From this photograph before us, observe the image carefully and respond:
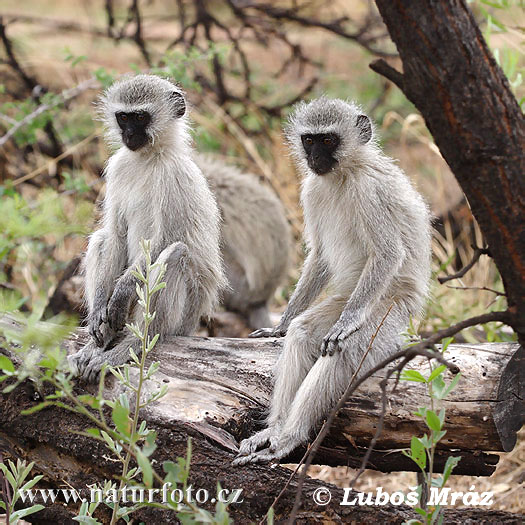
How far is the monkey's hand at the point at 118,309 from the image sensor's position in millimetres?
4238

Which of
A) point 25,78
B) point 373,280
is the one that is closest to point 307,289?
point 373,280

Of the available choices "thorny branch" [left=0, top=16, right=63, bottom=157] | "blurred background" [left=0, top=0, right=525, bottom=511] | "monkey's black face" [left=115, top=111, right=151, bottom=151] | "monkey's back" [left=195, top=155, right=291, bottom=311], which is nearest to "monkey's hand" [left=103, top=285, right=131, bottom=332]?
"blurred background" [left=0, top=0, right=525, bottom=511]

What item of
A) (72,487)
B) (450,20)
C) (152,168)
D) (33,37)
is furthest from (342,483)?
(33,37)

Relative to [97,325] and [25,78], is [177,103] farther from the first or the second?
[25,78]

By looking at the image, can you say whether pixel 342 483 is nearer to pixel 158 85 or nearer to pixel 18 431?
pixel 18 431

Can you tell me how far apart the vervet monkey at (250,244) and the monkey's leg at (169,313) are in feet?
8.58

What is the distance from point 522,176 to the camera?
2209 mm

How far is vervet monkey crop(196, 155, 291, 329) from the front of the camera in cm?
729

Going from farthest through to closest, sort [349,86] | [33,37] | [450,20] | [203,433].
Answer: [349,86], [33,37], [203,433], [450,20]

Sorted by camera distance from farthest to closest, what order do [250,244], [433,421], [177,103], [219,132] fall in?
[219,132], [250,244], [177,103], [433,421]

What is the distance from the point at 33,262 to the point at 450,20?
610 cm

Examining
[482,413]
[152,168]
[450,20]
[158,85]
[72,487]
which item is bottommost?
[72,487]

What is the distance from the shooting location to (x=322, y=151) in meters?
4.23

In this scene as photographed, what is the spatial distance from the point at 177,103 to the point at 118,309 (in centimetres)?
150
